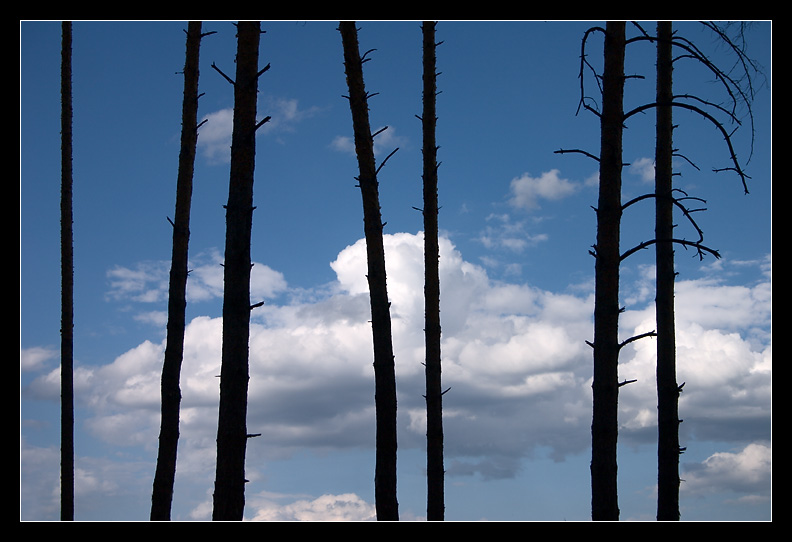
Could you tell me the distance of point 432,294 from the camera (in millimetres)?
10227

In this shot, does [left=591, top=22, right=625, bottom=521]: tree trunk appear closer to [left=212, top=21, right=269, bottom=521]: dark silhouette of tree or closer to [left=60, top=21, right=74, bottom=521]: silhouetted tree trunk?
[left=212, top=21, right=269, bottom=521]: dark silhouette of tree

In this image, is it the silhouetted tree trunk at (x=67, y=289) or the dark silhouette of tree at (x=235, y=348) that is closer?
the dark silhouette of tree at (x=235, y=348)

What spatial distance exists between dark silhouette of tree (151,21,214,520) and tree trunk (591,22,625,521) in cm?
583

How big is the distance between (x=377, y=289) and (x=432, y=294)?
216 centimetres

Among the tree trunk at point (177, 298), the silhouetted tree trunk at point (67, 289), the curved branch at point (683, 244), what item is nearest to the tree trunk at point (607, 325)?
the curved branch at point (683, 244)

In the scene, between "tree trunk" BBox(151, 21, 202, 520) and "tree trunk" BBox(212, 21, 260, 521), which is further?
"tree trunk" BBox(151, 21, 202, 520)

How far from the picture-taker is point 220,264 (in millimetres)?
6902

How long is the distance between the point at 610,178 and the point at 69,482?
8423mm


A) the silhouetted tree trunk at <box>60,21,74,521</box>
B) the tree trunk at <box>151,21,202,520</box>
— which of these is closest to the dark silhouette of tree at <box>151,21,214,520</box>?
the tree trunk at <box>151,21,202,520</box>

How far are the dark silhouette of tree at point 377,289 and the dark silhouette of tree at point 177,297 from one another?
3.15 meters

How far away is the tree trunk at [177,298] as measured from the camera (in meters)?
9.46

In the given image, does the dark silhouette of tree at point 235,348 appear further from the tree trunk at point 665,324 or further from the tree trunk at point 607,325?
the tree trunk at point 665,324

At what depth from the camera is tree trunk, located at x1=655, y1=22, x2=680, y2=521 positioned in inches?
342
